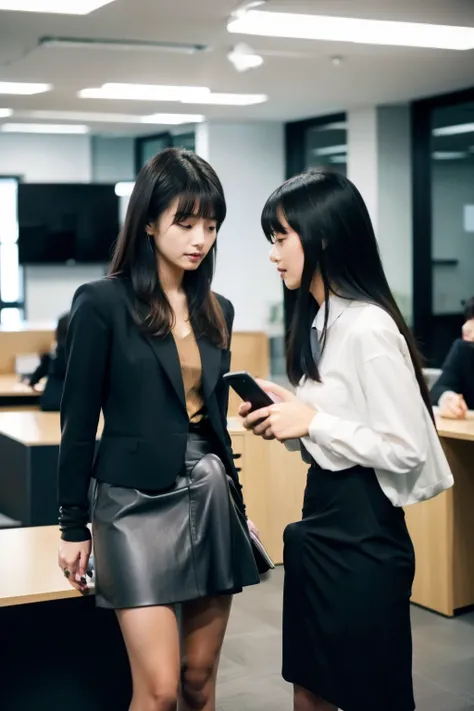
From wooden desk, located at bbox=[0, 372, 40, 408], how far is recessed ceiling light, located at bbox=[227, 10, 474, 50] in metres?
2.43

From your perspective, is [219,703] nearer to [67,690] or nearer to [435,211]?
[67,690]

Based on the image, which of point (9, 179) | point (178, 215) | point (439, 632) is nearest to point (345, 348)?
point (178, 215)

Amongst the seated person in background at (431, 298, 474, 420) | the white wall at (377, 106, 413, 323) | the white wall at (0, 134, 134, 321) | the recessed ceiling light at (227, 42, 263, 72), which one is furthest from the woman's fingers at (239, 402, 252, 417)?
the white wall at (0, 134, 134, 321)

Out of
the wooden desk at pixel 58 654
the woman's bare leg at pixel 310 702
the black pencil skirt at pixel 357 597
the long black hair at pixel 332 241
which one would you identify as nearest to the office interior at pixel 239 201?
the wooden desk at pixel 58 654

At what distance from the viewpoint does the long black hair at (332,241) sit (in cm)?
181

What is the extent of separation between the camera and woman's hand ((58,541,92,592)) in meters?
1.88

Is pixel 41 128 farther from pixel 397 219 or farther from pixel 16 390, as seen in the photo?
pixel 16 390

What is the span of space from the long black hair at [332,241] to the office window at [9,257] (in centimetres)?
1002

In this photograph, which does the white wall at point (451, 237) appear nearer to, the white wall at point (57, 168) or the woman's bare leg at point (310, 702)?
the white wall at point (57, 168)

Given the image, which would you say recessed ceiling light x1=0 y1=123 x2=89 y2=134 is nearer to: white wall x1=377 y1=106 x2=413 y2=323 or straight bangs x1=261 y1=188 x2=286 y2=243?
white wall x1=377 y1=106 x2=413 y2=323

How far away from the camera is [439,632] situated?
383cm

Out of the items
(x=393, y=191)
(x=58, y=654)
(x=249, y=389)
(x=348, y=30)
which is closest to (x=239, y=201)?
(x=393, y=191)

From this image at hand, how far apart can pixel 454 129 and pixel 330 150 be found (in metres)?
1.67

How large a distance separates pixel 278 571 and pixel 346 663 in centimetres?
292
